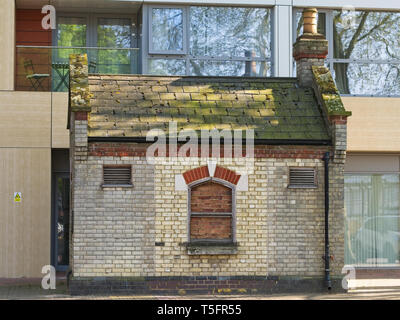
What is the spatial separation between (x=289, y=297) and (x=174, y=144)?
372cm

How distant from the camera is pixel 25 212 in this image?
67.6 feet

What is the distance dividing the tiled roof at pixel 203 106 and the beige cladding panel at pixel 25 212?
11.8 feet

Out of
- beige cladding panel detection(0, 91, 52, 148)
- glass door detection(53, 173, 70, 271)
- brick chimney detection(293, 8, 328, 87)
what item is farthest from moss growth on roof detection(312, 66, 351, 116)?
glass door detection(53, 173, 70, 271)

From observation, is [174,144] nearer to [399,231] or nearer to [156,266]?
[156,266]

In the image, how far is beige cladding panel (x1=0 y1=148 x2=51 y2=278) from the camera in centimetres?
2038

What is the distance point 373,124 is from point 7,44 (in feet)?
31.6

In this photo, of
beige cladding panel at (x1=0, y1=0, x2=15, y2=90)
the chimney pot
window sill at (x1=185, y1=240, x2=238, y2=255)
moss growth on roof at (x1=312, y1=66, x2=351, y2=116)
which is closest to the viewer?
window sill at (x1=185, y1=240, x2=238, y2=255)

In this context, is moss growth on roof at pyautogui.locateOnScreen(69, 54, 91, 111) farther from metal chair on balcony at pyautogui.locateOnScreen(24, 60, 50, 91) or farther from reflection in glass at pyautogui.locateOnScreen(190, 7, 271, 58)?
reflection in glass at pyautogui.locateOnScreen(190, 7, 271, 58)

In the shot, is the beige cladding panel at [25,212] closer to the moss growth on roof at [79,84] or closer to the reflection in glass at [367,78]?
the moss growth on roof at [79,84]

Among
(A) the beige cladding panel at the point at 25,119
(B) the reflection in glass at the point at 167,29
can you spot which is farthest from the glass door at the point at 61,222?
(B) the reflection in glass at the point at 167,29

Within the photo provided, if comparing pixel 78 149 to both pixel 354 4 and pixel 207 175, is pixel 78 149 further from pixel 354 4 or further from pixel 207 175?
pixel 354 4

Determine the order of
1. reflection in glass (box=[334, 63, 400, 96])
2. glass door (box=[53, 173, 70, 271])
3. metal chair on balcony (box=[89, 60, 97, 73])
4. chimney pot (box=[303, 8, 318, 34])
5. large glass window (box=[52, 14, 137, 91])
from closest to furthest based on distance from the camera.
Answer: chimney pot (box=[303, 8, 318, 34]) → metal chair on balcony (box=[89, 60, 97, 73]) → glass door (box=[53, 173, 70, 271]) → reflection in glass (box=[334, 63, 400, 96]) → large glass window (box=[52, 14, 137, 91])

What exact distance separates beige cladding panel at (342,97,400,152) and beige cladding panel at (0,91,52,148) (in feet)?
25.4

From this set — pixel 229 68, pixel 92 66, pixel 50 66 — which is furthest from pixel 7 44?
pixel 229 68
